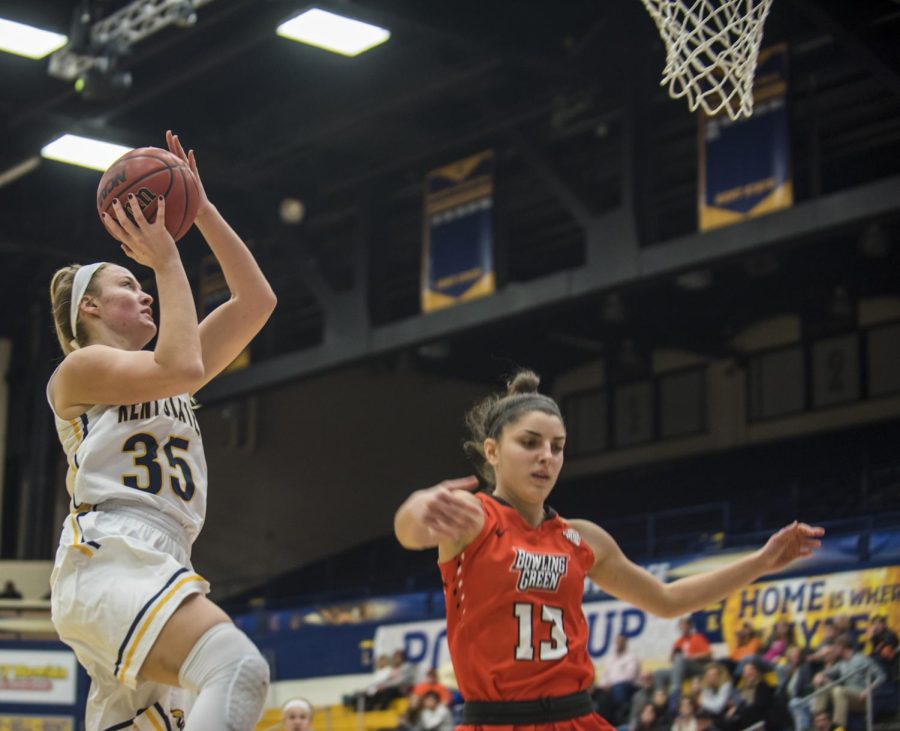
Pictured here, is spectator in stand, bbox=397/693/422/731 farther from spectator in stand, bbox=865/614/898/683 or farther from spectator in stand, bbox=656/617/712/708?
spectator in stand, bbox=865/614/898/683

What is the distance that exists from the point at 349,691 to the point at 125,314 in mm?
11624

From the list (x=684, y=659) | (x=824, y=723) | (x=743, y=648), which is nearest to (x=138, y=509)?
(x=824, y=723)

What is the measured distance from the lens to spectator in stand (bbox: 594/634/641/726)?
12.7m

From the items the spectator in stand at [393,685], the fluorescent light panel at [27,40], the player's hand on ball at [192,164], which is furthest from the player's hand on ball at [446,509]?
the spectator in stand at [393,685]

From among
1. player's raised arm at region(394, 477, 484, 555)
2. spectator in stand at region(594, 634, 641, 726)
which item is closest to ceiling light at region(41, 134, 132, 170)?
spectator in stand at region(594, 634, 641, 726)

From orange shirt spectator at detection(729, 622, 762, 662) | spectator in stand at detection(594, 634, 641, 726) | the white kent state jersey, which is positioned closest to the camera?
the white kent state jersey

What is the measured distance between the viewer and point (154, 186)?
4.09 m

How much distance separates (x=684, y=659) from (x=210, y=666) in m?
9.56

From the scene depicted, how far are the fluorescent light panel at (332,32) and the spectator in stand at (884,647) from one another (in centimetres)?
680

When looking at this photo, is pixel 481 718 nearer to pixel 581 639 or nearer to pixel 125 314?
pixel 581 639

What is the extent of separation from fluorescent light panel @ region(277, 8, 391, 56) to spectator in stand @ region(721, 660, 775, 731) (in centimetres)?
661

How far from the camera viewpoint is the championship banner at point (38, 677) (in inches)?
559

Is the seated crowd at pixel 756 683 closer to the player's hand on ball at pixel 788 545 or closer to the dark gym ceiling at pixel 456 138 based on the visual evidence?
the dark gym ceiling at pixel 456 138

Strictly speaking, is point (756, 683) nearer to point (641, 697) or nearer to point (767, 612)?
point (767, 612)
